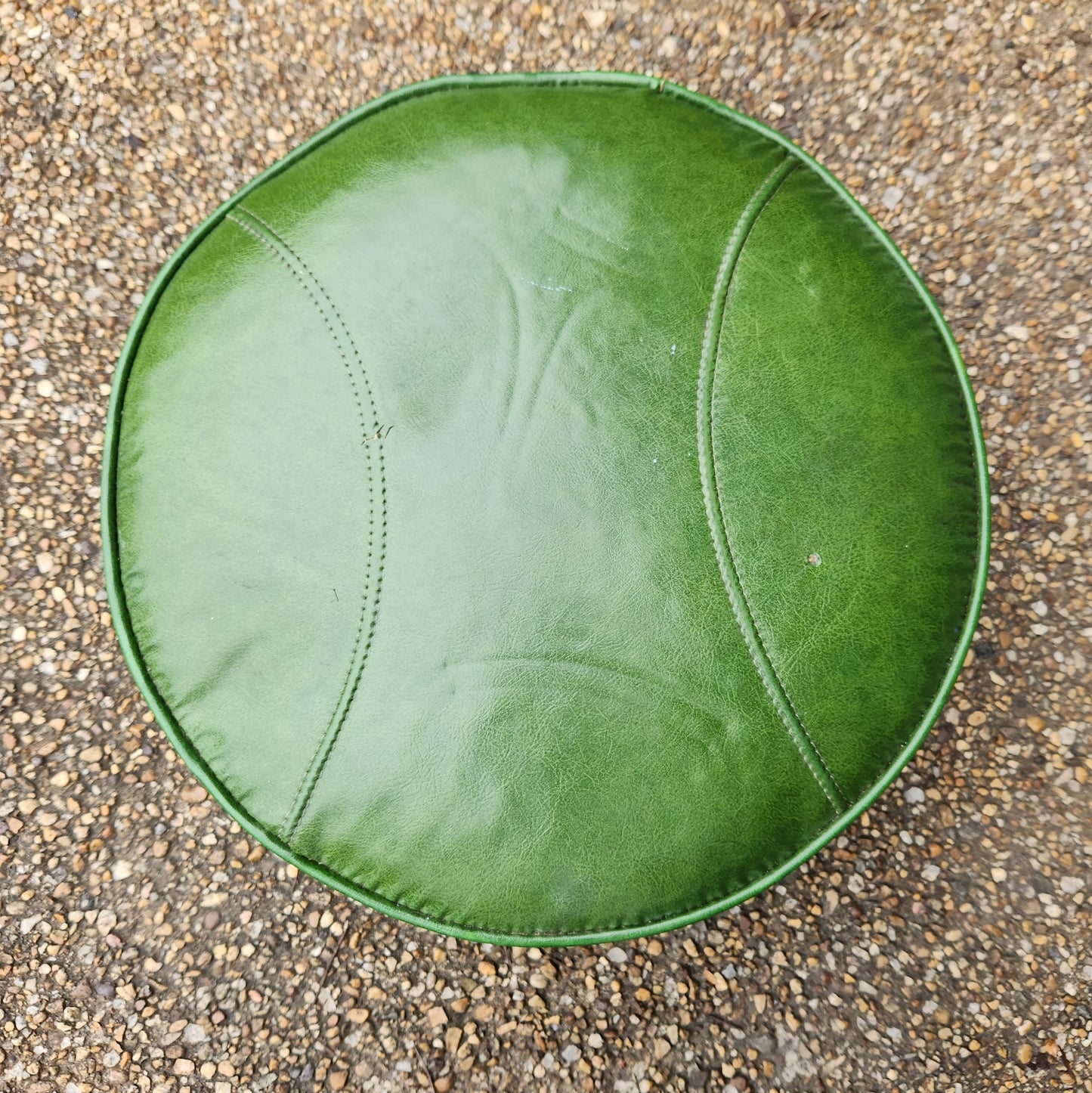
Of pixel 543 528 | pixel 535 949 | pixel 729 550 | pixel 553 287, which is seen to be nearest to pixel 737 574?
pixel 729 550

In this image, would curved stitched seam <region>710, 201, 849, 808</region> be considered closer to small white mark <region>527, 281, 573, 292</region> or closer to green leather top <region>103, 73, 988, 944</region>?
green leather top <region>103, 73, 988, 944</region>

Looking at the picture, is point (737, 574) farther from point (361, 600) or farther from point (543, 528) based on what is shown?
point (361, 600)

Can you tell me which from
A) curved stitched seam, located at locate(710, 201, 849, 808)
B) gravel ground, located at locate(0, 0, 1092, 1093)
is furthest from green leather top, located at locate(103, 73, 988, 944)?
gravel ground, located at locate(0, 0, 1092, 1093)

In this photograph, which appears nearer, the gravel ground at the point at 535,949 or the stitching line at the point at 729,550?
the stitching line at the point at 729,550

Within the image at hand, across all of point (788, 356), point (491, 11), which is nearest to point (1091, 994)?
point (788, 356)

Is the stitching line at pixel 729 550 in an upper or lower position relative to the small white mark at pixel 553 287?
lower

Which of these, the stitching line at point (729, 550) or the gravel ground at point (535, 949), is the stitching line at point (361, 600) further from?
the gravel ground at point (535, 949)

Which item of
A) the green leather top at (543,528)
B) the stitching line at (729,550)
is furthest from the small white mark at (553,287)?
the stitching line at (729,550)
